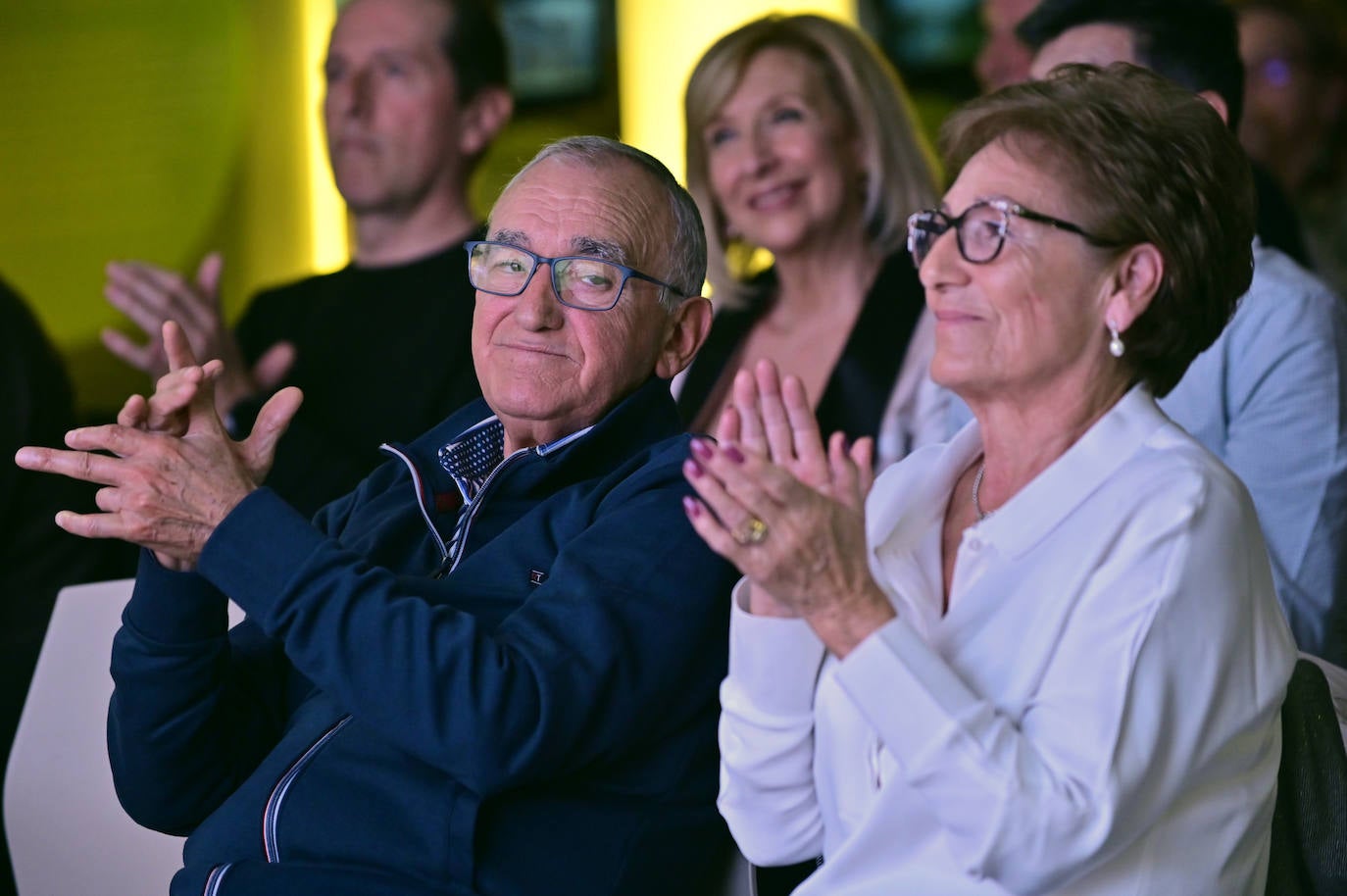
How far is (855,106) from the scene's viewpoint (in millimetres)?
2855

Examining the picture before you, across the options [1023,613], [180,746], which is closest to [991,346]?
[1023,613]

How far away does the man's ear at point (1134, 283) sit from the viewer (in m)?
1.35

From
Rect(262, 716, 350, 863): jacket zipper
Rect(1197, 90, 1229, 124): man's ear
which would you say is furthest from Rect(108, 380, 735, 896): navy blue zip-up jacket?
Rect(1197, 90, 1229, 124): man's ear

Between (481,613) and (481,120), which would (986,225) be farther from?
(481,120)

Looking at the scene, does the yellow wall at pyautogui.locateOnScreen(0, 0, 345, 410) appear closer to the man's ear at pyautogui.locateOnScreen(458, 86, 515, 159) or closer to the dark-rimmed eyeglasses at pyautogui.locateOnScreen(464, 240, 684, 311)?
the man's ear at pyautogui.locateOnScreen(458, 86, 515, 159)

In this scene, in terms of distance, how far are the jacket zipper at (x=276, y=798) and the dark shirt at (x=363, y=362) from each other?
1.02m

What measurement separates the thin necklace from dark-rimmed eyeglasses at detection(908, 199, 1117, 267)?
9.0 inches

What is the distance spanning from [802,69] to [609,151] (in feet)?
4.24

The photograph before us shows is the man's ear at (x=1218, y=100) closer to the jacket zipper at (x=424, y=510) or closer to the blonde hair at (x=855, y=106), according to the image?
the blonde hair at (x=855, y=106)

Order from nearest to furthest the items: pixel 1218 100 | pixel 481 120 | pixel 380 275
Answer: pixel 1218 100 → pixel 380 275 → pixel 481 120

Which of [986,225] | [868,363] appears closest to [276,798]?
[986,225]

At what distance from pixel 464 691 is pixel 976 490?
534 mm

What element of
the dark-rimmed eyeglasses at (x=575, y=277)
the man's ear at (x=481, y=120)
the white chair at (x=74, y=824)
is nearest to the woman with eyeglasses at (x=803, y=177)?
the man's ear at (x=481, y=120)

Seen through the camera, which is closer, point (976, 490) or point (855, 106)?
point (976, 490)
